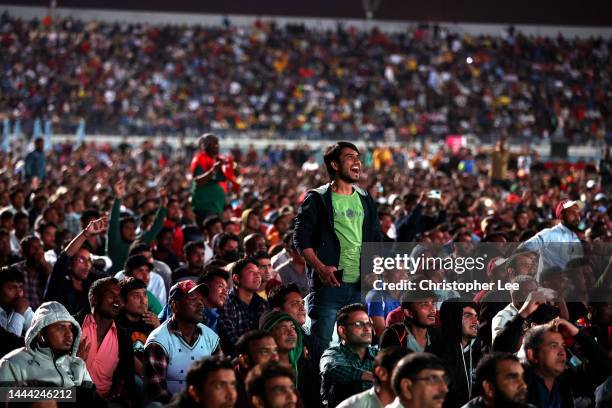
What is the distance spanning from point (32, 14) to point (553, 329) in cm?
4026

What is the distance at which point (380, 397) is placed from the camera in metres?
5.08

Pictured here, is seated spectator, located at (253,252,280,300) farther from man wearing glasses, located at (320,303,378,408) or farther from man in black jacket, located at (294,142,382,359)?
man wearing glasses, located at (320,303,378,408)

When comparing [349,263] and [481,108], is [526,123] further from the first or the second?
[349,263]

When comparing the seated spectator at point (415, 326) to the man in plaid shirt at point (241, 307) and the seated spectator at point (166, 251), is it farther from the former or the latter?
the seated spectator at point (166, 251)

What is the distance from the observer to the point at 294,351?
6.14m

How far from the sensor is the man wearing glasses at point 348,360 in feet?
19.0

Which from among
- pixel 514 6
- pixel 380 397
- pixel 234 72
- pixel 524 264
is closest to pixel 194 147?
pixel 234 72

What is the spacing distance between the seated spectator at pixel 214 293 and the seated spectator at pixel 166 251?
10.2ft

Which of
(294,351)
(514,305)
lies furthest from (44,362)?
(514,305)

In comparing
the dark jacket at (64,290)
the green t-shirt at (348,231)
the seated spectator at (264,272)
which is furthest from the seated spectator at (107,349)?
the seated spectator at (264,272)

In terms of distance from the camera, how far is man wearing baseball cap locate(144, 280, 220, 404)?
5.88 m

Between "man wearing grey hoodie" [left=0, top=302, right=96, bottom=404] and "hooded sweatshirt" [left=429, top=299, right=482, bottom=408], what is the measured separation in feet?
6.58

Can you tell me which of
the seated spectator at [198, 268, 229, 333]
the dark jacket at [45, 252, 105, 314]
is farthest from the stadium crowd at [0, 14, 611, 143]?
the seated spectator at [198, 268, 229, 333]

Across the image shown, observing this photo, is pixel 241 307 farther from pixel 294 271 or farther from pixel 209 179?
Result: pixel 209 179
